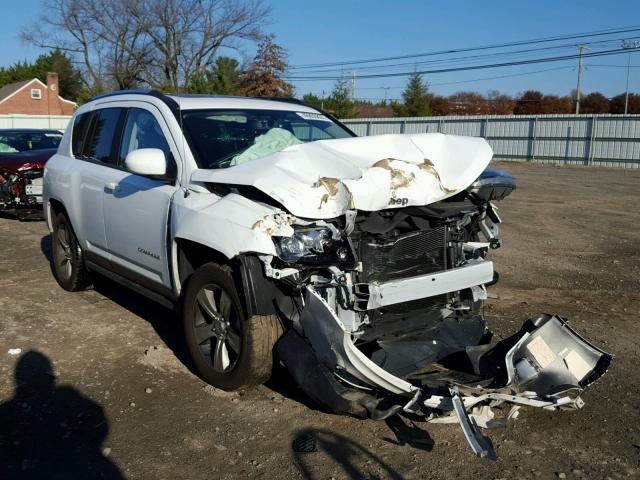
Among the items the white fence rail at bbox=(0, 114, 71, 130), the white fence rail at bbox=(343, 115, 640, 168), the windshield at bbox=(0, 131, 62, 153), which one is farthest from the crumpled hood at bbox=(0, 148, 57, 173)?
the white fence rail at bbox=(0, 114, 71, 130)

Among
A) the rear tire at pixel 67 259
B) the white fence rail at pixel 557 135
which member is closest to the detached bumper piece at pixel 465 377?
the rear tire at pixel 67 259

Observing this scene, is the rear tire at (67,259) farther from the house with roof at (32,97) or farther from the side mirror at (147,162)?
the house with roof at (32,97)

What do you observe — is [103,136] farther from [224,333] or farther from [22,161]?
[22,161]

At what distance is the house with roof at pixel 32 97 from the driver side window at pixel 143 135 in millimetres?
61700

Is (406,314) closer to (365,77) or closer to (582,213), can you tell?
(582,213)

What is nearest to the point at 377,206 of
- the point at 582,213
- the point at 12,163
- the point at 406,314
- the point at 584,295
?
the point at 406,314

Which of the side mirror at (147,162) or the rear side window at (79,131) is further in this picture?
the rear side window at (79,131)

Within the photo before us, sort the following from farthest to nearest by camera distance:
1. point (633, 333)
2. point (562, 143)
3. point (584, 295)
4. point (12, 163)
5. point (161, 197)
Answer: point (562, 143), point (12, 163), point (584, 295), point (633, 333), point (161, 197)

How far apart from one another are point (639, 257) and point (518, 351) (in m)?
Answer: 5.68

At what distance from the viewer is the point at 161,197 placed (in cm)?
461

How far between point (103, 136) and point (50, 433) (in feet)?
9.70

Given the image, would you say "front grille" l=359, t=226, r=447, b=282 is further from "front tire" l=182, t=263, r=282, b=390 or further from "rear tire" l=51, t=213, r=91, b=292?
"rear tire" l=51, t=213, r=91, b=292

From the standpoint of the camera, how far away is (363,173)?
12.4 ft

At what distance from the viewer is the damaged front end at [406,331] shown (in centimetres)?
353
